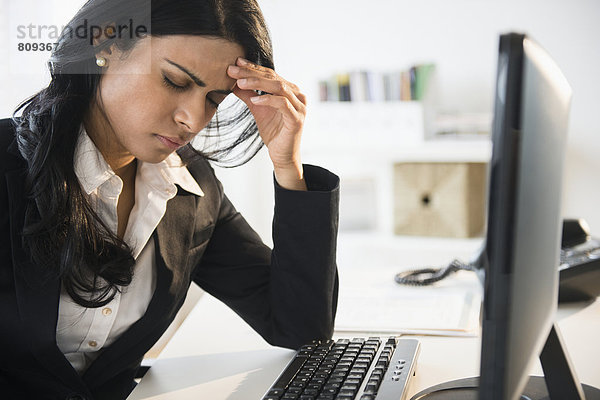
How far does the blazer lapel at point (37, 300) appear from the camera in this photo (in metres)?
1.01

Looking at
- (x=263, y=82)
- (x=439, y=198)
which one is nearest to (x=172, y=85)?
(x=263, y=82)

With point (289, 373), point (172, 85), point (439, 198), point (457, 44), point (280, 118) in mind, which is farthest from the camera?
point (457, 44)

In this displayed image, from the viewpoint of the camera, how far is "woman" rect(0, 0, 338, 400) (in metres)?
1.02

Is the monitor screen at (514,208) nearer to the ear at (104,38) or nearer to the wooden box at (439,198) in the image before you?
the ear at (104,38)

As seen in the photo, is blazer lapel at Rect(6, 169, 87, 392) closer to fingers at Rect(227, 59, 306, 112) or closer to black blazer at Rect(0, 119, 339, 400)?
black blazer at Rect(0, 119, 339, 400)

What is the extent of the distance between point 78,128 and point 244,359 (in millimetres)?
447

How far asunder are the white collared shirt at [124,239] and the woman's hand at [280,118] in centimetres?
18

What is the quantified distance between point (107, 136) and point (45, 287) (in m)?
0.28

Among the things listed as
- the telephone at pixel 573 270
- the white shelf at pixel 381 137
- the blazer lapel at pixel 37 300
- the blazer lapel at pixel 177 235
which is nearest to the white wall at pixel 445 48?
the white shelf at pixel 381 137

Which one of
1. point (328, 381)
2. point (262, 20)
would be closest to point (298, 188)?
point (262, 20)

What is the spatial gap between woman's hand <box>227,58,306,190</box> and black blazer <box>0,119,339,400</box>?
30 mm

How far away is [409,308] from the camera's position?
1325mm

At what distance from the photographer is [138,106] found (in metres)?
1.08

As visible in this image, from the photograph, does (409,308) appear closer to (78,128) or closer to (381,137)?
(78,128)
